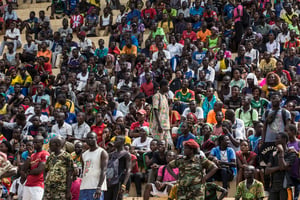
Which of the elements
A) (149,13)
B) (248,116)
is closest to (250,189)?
(248,116)

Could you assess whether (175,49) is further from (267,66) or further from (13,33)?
(13,33)

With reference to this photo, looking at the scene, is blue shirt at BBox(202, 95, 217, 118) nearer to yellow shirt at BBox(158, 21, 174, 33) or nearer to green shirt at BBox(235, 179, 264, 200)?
green shirt at BBox(235, 179, 264, 200)

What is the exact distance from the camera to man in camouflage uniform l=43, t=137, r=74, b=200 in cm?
1140

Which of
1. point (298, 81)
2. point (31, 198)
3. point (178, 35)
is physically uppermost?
point (178, 35)

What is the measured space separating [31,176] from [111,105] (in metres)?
5.30

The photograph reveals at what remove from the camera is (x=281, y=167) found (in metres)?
11.0

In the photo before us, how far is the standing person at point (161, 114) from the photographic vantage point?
14430 mm

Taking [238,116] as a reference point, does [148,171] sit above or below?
below

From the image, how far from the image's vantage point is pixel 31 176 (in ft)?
40.8

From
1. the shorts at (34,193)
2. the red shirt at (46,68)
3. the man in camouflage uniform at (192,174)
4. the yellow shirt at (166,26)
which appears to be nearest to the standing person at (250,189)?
the man in camouflage uniform at (192,174)

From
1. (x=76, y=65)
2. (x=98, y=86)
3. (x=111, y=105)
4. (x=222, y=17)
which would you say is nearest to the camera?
(x=111, y=105)

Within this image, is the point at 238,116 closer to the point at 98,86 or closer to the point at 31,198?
the point at 98,86

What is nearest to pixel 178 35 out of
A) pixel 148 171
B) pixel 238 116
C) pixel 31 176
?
pixel 238 116

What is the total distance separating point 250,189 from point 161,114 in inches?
129
